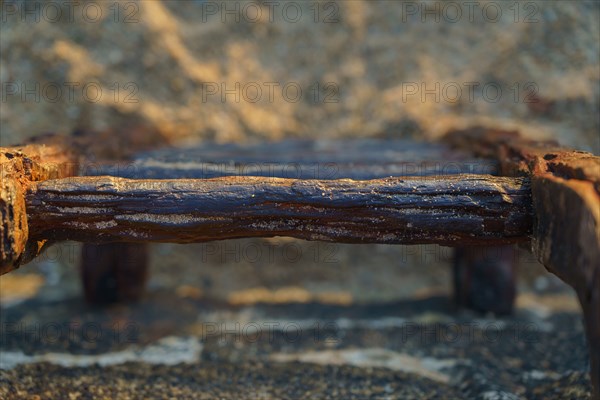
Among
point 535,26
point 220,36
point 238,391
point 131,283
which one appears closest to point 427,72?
point 535,26

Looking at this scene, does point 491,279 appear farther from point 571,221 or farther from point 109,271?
point 109,271

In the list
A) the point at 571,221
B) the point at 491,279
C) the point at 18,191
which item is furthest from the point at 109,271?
the point at 571,221

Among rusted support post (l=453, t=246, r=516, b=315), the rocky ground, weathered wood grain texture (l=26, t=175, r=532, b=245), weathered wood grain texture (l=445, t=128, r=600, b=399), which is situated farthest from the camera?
rusted support post (l=453, t=246, r=516, b=315)

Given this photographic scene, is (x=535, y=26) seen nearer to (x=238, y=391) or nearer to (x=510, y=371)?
(x=510, y=371)

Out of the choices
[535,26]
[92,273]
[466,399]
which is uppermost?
[535,26]

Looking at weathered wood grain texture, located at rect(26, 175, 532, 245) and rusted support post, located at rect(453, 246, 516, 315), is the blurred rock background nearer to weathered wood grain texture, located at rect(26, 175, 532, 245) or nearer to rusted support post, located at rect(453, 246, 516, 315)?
rusted support post, located at rect(453, 246, 516, 315)

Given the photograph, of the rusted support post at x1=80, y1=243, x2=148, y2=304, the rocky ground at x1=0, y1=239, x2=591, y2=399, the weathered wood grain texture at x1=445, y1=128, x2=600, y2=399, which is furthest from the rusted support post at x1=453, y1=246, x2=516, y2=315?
the rusted support post at x1=80, y1=243, x2=148, y2=304
